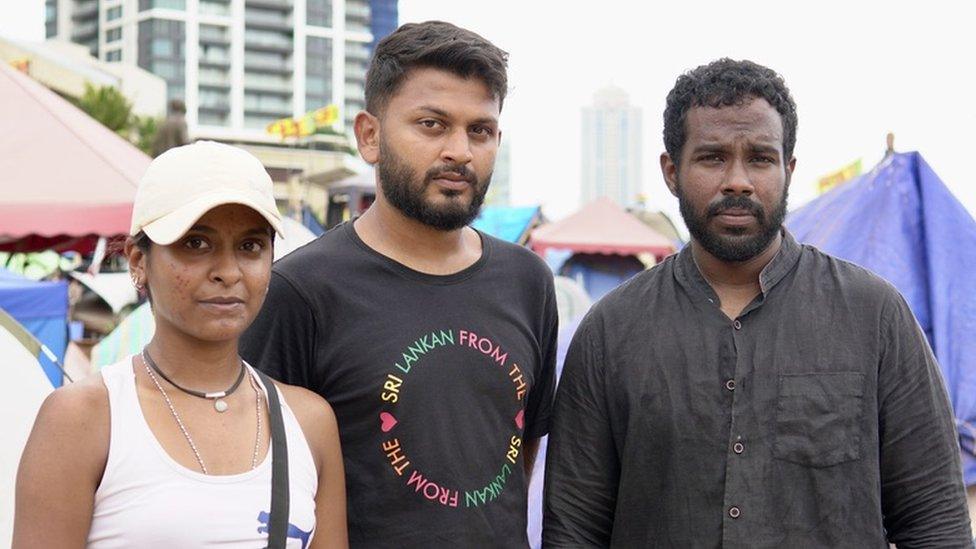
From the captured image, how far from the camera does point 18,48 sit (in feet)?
186


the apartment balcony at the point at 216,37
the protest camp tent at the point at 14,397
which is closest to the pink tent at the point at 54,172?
the protest camp tent at the point at 14,397

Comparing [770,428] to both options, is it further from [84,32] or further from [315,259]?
[84,32]

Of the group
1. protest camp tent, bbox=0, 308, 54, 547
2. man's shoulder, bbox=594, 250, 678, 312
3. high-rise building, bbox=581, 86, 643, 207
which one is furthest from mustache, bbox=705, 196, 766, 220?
high-rise building, bbox=581, 86, 643, 207

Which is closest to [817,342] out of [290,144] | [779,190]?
[779,190]

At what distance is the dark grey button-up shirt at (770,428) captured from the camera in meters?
2.46

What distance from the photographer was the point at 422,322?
253cm

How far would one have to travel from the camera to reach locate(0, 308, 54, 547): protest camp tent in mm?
4219

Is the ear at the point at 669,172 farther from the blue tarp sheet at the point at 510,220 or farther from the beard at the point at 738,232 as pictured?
the blue tarp sheet at the point at 510,220

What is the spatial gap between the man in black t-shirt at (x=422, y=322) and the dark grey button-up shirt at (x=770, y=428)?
0.71 ft

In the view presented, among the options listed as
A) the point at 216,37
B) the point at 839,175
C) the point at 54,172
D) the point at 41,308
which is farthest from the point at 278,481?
the point at 216,37

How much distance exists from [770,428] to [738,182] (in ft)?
1.83

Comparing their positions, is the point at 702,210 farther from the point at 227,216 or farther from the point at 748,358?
the point at 227,216

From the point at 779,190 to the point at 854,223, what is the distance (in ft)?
9.58

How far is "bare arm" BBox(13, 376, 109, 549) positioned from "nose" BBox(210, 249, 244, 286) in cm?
35
